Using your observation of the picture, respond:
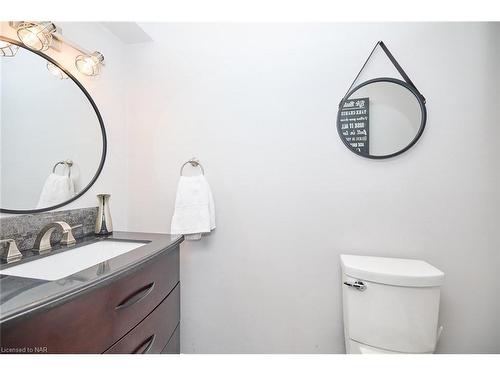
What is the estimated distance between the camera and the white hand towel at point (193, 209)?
1377 mm

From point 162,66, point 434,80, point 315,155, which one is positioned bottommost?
point 315,155

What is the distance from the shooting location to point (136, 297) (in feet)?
2.99

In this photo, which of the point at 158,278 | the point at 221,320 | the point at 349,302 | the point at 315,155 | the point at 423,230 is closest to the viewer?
the point at 158,278

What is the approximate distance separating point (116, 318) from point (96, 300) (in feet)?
0.38

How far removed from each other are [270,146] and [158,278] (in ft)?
2.96

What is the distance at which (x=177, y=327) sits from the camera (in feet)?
4.16

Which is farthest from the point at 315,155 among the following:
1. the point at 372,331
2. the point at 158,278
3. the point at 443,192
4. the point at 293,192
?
the point at 158,278

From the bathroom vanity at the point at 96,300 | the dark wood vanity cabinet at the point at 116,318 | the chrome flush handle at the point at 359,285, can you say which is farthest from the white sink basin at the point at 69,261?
the chrome flush handle at the point at 359,285

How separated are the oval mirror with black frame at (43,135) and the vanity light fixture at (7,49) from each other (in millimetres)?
11

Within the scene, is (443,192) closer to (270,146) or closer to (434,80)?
(434,80)

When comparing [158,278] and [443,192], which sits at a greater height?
[443,192]

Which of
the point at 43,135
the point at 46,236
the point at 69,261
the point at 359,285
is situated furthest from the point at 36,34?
the point at 359,285

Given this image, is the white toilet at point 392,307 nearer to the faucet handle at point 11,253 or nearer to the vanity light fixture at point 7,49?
the faucet handle at point 11,253

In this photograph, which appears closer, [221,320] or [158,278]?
[158,278]
